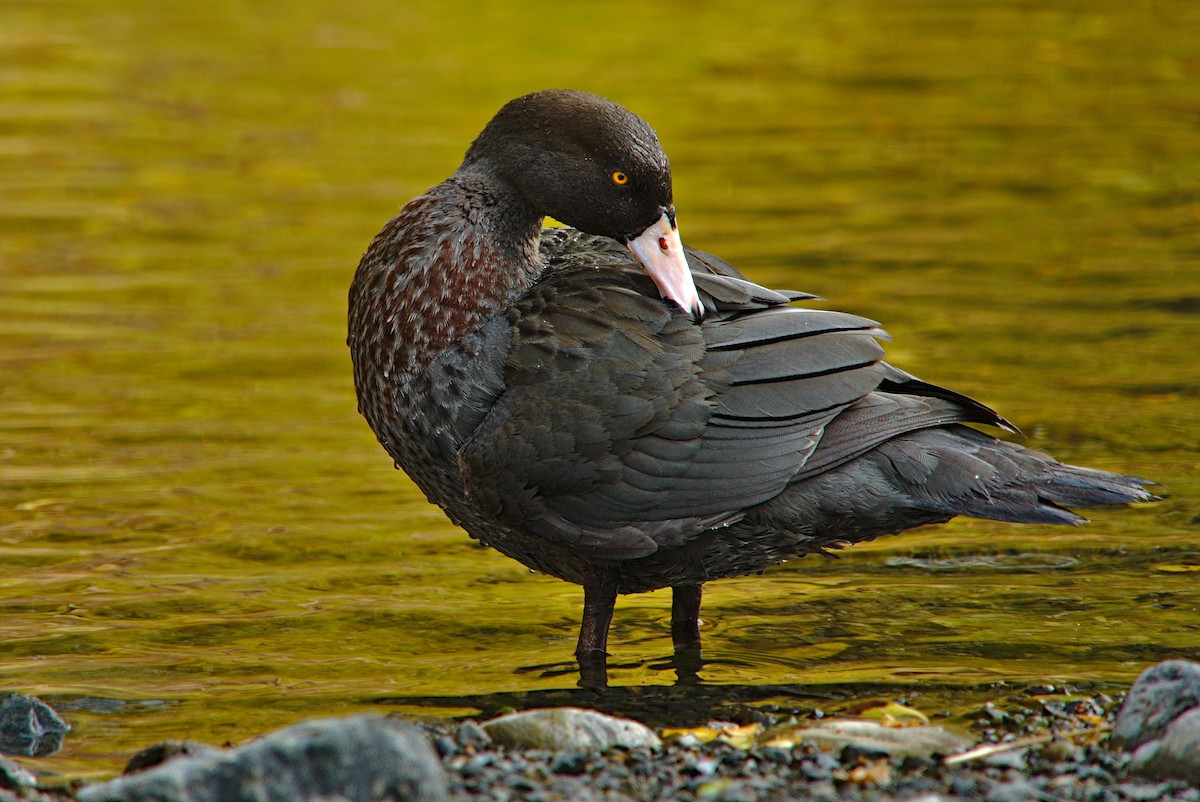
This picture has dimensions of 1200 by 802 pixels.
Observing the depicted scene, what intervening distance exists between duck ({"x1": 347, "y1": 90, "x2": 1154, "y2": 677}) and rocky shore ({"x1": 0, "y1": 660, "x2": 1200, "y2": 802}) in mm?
717

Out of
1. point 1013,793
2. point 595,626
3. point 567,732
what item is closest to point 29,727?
point 567,732

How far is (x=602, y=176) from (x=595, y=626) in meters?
1.63

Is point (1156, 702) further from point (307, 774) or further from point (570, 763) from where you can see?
point (307, 774)

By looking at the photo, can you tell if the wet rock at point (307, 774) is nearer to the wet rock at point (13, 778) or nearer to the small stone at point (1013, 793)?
the wet rock at point (13, 778)

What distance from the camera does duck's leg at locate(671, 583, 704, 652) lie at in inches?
239

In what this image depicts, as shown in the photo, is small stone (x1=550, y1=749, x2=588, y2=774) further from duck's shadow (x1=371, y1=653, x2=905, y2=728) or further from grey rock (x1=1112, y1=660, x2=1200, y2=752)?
grey rock (x1=1112, y1=660, x2=1200, y2=752)

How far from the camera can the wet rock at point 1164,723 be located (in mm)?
4453

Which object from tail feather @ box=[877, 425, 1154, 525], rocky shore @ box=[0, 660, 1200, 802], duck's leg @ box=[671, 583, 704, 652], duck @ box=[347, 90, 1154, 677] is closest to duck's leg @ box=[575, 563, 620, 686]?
duck @ box=[347, 90, 1154, 677]

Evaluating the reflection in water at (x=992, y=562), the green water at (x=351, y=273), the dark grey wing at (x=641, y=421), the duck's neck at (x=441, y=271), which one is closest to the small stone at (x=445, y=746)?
the green water at (x=351, y=273)

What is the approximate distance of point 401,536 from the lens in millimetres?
7367

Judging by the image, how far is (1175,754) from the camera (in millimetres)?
4465

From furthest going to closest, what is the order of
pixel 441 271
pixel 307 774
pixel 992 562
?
1. pixel 992 562
2. pixel 441 271
3. pixel 307 774

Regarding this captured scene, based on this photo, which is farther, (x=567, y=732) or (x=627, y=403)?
(x=627, y=403)

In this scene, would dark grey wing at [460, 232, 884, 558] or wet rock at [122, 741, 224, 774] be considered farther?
dark grey wing at [460, 232, 884, 558]
